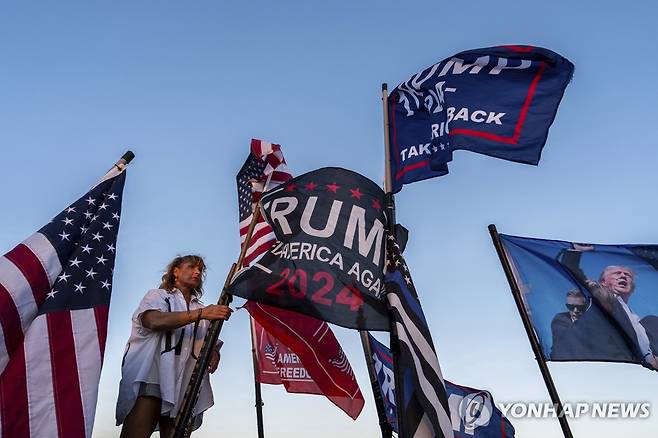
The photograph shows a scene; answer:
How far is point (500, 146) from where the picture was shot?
8164mm

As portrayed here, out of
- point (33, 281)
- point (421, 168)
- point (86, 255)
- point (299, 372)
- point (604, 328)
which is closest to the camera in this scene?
point (33, 281)

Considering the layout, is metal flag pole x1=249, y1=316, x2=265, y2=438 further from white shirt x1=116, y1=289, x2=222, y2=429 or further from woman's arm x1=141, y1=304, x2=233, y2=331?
woman's arm x1=141, y1=304, x2=233, y2=331

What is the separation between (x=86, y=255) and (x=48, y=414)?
5.49 ft

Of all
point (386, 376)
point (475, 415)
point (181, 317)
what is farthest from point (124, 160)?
point (475, 415)

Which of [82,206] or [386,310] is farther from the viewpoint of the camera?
[82,206]

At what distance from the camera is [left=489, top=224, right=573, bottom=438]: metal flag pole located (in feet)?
22.3

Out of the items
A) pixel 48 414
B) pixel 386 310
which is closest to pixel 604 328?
pixel 386 310

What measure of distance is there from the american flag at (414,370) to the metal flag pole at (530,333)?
5.44 ft

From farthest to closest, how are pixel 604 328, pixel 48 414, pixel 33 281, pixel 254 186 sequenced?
1. pixel 254 186
2. pixel 604 328
3. pixel 33 281
4. pixel 48 414

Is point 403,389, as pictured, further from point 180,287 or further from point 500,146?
point 500,146

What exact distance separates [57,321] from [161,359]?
0.99m

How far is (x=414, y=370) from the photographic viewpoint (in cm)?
579

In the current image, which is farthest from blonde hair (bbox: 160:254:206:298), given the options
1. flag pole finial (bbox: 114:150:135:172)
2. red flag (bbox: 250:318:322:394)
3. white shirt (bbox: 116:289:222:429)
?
red flag (bbox: 250:318:322:394)

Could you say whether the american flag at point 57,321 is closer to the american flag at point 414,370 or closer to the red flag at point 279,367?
the american flag at point 414,370
